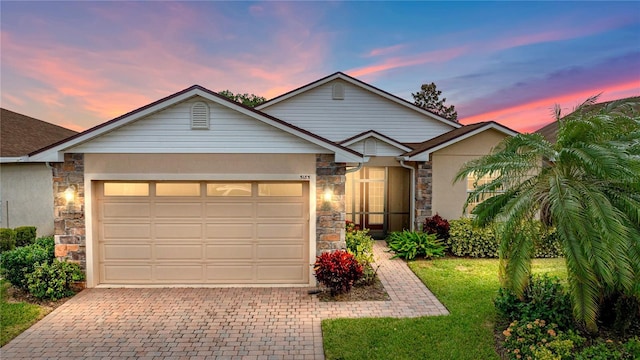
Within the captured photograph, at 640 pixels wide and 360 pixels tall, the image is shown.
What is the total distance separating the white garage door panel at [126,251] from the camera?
8.24 m

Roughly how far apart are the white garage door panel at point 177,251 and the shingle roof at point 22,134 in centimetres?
779

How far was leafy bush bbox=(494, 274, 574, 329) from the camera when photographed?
5.51m

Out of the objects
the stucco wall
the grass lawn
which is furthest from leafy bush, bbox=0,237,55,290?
the grass lawn

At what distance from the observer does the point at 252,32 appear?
1474 centimetres

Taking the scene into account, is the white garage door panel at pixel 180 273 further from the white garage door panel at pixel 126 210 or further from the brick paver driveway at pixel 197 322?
the white garage door panel at pixel 126 210

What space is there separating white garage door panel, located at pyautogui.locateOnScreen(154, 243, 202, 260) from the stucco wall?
7.65 m

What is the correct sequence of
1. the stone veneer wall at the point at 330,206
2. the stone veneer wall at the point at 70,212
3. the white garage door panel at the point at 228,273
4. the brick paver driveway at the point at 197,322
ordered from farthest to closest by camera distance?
the white garage door panel at the point at 228,273
the stone veneer wall at the point at 330,206
the stone veneer wall at the point at 70,212
the brick paver driveway at the point at 197,322

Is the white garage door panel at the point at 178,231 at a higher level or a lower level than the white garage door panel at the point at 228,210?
lower

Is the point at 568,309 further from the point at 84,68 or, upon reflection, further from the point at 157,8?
the point at 84,68

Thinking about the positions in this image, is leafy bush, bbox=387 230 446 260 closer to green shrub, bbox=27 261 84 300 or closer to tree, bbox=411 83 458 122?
green shrub, bbox=27 261 84 300

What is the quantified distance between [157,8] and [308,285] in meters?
10.9

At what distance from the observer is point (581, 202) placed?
193 inches

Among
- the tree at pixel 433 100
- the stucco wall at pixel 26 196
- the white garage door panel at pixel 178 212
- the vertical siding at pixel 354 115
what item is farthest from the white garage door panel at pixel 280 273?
the tree at pixel 433 100

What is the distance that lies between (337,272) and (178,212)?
4.08m
